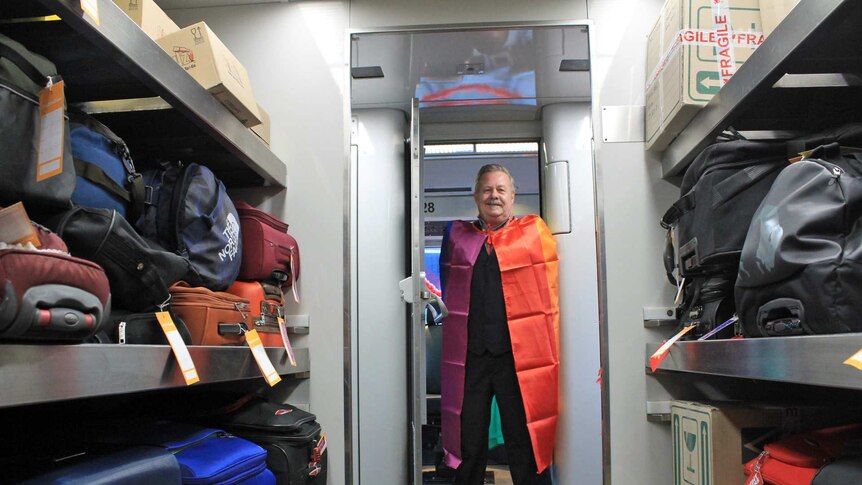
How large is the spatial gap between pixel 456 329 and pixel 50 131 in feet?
8.51

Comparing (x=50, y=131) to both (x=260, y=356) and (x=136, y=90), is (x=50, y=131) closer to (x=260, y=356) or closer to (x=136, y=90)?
(x=136, y=90)

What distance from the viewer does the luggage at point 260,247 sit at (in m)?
2.27

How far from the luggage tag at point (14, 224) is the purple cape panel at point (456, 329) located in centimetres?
263

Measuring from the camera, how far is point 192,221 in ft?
6.06

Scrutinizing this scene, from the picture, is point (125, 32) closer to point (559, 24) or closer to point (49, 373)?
point (49, 373)

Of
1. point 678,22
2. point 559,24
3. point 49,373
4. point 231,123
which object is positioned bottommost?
point 49,373

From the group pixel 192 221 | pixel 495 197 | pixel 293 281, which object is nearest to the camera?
pixel 192 221

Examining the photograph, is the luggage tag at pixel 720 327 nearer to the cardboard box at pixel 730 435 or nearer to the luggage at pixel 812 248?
the cardboard box at pixel 730 435

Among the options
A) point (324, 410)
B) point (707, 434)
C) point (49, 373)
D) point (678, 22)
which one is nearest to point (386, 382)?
point (324, 410)

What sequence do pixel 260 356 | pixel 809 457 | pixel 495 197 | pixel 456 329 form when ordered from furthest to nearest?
pixel 495 197, pixel 456 329, pixel 260 356, pixel 809 457

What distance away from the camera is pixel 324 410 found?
2559 mm

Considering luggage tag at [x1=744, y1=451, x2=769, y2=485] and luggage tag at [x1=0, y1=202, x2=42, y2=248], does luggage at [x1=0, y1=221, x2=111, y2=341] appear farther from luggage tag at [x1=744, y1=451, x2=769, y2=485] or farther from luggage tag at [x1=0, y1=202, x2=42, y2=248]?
luggage tag at [x1=744, y1=451, x2=769, y2=485]

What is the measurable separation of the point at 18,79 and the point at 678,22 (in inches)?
72.3

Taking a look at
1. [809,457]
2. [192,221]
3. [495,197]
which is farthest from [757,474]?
[495,197]
